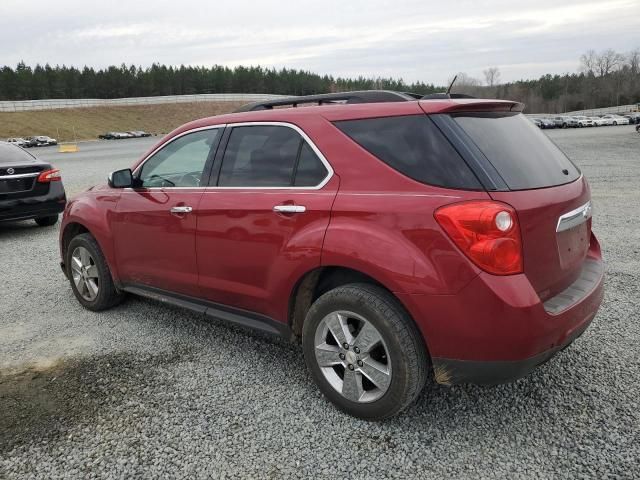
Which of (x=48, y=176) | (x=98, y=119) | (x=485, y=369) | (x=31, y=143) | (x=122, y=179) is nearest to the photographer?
(x=485, y=369)

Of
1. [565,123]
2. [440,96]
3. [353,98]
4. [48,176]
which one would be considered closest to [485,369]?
[440,96]

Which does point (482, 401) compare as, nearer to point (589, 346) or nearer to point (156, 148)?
point (589, 346)

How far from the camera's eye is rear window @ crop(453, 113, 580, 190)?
2637 mm

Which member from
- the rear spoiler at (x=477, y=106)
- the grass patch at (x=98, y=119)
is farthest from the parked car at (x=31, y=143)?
the rear spoiler at (x=477, y=106)

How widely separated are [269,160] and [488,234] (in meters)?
1.49

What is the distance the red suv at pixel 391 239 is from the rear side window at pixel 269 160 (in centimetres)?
1

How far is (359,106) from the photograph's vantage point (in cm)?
302

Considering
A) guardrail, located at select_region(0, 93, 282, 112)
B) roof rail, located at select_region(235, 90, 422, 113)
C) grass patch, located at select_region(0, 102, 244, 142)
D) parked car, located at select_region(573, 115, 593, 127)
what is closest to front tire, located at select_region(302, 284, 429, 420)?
A: roof rail, located at select_region(235, 90, 422, 113)

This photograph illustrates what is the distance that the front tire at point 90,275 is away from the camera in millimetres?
4641

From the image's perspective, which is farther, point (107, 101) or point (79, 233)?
point (107, 101)

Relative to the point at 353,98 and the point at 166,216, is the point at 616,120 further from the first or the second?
the point at 166,216

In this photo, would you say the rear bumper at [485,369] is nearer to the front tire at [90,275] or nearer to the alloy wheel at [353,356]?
the alloy wheel at [353,356]

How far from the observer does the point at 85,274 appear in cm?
481

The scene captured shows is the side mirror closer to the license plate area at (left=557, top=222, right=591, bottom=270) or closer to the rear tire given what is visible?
the license plate area at (left=557, top=222, right=591, bottom=270)
